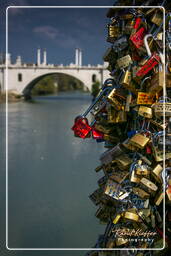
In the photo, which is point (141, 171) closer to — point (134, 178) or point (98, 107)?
point (134, 178)

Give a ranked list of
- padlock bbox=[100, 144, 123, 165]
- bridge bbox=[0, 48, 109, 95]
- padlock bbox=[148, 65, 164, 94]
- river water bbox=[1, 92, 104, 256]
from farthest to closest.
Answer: bridge bbox=[0, 48, 109, 95]
river water bbox=[1, 92, 104, 256]
padlock bbox=[100, 144, 123, 165]
padlock bbox=[148, 65, 164, 94]

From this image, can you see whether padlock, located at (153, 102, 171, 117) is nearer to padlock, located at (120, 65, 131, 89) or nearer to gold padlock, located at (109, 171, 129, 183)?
padlock, located at (120, 65, 131, 89)

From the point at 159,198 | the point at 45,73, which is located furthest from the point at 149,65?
the point at 45,73

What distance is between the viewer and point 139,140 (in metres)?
0.79

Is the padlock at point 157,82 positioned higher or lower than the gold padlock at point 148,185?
higher

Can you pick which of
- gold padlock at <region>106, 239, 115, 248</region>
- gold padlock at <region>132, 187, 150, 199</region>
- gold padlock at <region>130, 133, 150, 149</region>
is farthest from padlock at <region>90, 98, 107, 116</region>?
gold padlock at <region>106, 239, 115, 248</region>

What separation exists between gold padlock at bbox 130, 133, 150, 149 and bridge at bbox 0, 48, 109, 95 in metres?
20.2

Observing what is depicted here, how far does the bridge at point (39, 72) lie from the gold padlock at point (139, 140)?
795 inches

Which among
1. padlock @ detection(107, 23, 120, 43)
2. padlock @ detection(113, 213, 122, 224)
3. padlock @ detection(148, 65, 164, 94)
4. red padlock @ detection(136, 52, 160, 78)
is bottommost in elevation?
padlock @ detection(113, 213, 122, 224)

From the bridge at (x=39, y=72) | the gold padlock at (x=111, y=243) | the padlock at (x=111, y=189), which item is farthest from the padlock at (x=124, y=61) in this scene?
the bridge at (x=39, y=72)

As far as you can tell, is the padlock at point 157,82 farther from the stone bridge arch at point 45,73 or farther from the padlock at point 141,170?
the stone bridge arch at point 45,73

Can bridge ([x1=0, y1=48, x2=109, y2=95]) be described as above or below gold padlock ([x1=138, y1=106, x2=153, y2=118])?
above

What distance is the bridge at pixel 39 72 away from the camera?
68.8 feet

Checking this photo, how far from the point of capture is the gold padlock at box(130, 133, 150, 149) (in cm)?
78
